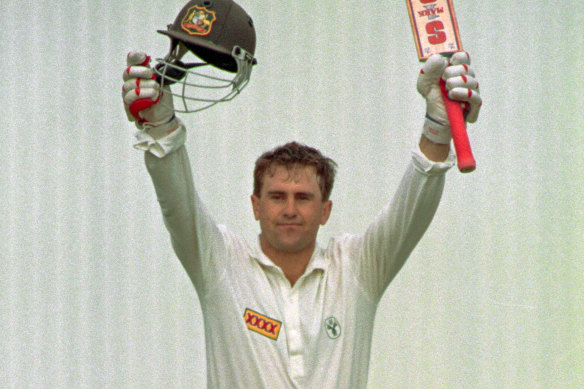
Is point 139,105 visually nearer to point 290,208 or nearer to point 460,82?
point 290,208

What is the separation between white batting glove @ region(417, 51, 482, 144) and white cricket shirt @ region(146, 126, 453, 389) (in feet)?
0.28

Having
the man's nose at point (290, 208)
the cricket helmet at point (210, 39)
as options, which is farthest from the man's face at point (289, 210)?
the cricket helmet at point (210, 39)

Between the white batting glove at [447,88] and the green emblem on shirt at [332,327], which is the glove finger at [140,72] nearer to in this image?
the white batting glove at [447,88]

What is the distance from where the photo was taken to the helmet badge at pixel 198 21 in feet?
7.26

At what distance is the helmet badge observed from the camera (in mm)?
2213

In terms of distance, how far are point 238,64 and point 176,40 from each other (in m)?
0.16

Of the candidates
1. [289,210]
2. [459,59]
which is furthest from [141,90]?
[459,59]

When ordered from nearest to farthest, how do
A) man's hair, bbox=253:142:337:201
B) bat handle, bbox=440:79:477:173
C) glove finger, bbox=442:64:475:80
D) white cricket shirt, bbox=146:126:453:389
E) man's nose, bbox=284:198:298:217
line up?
bat handle, bbox=440:79:477:173, glove finger, bbox=442:64:475:80, white cricket shirt, bbox=146:126:453:389, man's nose, bbox=284:198:298:217, man's hair, bbox=253:142:337:201

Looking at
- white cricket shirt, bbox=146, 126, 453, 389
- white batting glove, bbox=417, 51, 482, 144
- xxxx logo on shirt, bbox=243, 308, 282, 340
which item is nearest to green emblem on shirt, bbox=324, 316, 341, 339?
white cricket shirt, bbox=146, 126, 453, 389

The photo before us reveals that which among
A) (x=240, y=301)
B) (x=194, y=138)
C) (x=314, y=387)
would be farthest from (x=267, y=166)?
(x=194, y=138)

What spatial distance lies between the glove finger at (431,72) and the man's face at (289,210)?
0.43 metres

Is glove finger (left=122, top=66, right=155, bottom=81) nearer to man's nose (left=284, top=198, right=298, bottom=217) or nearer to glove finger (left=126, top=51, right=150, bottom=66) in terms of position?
glove finger (left=126, top=51, right=150, bottom=66)

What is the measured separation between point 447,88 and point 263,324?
0.76 meters

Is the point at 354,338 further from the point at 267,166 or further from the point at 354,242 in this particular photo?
the point at 267,166
